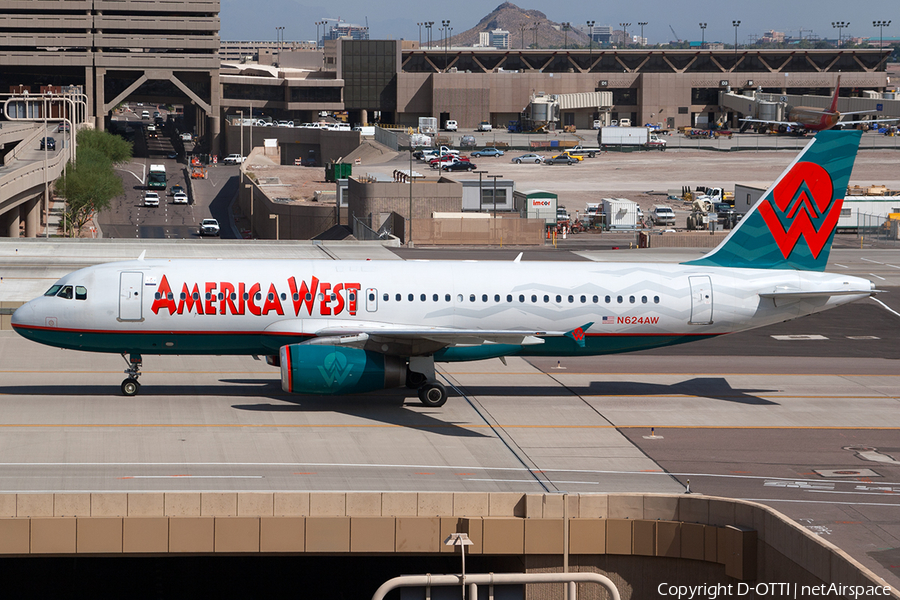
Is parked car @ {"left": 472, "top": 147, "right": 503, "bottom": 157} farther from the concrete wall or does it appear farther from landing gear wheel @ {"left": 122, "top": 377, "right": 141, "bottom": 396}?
the concrete wall

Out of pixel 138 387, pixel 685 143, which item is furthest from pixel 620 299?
pixel 685 143

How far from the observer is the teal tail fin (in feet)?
128

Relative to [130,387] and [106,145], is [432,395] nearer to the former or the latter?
[130,387]

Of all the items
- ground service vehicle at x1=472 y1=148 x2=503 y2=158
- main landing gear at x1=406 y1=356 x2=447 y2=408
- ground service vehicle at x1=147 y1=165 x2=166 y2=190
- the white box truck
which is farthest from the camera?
ground service vehicle at x1=472 y1=148 x2=503 y2=158

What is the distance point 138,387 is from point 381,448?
35.8ft

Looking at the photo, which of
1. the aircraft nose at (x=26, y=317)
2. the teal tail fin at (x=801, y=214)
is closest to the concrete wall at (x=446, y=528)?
the aircraft nose at (x=26, y=317)

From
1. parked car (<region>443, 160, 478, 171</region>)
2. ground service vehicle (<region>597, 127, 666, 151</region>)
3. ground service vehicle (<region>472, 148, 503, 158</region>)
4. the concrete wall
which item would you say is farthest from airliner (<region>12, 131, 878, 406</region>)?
ground service vehicle (<region>597, 127, 666, 151</region>)

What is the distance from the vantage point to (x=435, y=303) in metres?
37.0

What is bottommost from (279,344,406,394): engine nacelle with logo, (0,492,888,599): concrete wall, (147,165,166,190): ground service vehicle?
(0,492,888,599): concrete wall

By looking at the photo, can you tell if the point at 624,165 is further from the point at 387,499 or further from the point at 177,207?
the point at 387,499

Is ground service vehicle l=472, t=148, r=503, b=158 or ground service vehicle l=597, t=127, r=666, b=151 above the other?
ground service vehicle l=597, t=127, r=666, b=151

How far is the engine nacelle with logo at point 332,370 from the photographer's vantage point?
3441cm

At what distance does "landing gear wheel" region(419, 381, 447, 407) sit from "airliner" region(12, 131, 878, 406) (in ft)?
0.14

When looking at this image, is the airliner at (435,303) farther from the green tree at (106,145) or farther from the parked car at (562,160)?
the parked car at (562,160)
